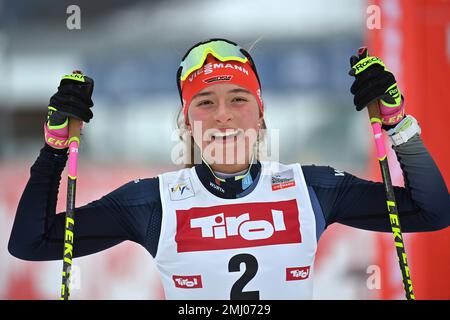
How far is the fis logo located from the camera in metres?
2.16

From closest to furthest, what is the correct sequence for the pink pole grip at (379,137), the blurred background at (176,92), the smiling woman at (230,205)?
the smiling woman at (230,205) < the pink pole grip at (379,137) < the blurred background at (176,92)

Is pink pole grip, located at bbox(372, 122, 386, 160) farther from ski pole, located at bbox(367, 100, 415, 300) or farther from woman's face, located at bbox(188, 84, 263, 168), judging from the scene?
woman's face, located at bbox(188, 84, 263, 168)

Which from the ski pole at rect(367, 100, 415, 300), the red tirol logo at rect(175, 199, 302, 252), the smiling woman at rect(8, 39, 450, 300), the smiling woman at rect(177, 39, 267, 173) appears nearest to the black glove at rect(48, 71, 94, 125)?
the smiling woman at rect(8, 39, 450, 300)

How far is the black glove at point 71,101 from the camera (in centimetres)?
206

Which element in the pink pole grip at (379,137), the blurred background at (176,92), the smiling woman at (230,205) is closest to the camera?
the smiling woman at (230,205)

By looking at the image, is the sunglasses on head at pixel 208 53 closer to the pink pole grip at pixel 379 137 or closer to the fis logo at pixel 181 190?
the fis logo at pixel 181 190

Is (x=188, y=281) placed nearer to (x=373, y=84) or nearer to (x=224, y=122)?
(x=224, y=122)

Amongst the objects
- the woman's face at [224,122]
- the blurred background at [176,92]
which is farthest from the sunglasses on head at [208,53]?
the blurred background at [176,92]

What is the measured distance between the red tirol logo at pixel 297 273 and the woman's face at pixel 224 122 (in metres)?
0.40

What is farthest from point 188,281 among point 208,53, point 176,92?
point 176,92

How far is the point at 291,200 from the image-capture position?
84.4 inches

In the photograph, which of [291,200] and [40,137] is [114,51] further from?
[291,200]

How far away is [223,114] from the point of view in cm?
206
